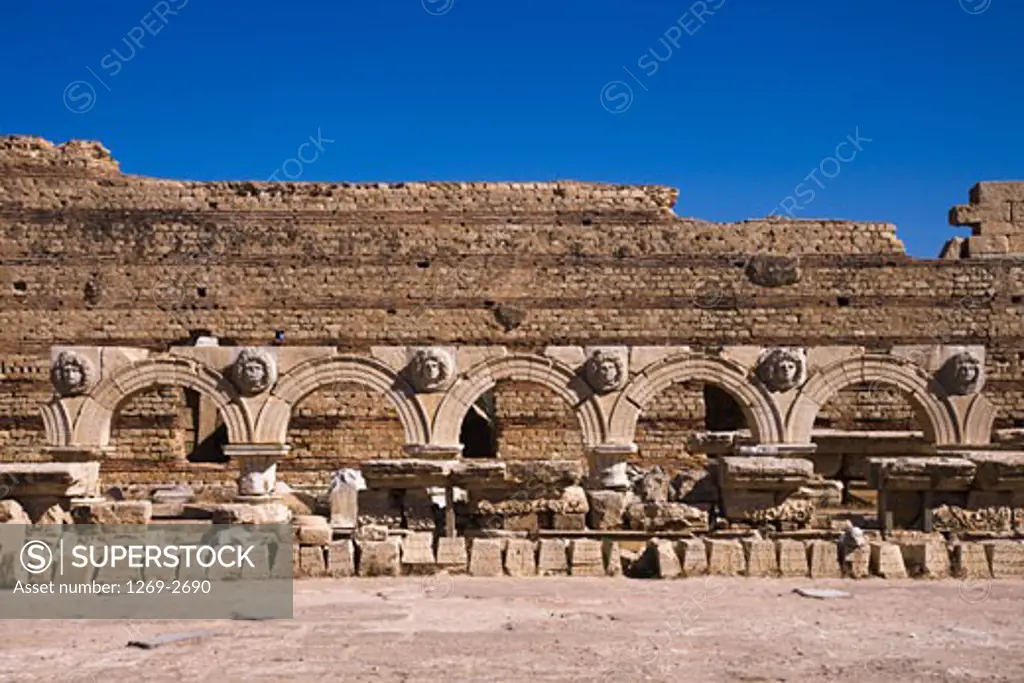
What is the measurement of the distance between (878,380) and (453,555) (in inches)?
212

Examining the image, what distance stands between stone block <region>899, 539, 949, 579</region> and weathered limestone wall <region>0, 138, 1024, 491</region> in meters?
10.9

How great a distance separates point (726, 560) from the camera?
35.4ft

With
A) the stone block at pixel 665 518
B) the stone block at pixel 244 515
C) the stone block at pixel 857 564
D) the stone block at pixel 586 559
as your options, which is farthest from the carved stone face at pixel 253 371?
the stone block at pixel 857 564

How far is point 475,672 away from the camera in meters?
7.24

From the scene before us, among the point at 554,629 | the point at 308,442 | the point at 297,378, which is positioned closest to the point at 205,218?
the point at 308,442

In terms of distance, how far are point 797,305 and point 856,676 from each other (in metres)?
15.7

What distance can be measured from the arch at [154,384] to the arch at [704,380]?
13.1ft

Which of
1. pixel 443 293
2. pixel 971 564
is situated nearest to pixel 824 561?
pixel 971 564

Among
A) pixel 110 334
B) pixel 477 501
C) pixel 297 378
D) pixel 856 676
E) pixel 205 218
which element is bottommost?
pixel 856 676

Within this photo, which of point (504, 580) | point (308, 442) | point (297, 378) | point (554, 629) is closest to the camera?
point (554, 629)

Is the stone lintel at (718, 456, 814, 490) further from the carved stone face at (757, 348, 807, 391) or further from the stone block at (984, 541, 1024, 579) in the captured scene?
the stone block at (984, 541, 1024, 579)

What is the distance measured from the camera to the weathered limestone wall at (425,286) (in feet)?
72.2

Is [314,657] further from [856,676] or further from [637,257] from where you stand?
[637,257]

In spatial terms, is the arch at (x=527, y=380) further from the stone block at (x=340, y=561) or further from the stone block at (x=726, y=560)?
the stone block at (x=726, y=560)
